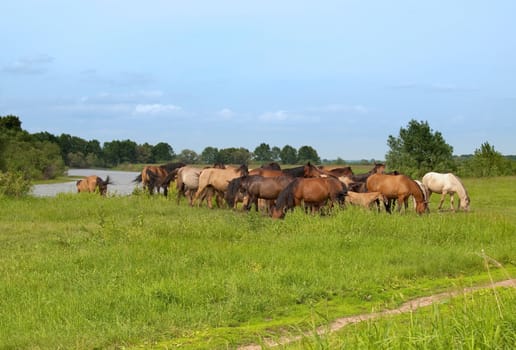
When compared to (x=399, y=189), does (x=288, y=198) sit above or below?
below

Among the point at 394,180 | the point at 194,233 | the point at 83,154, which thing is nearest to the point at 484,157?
the point at 394,180

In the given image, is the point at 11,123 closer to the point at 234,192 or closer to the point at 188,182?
the point at 188,182

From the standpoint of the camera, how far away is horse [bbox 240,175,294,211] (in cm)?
1784

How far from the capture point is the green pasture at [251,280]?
13.9 ft

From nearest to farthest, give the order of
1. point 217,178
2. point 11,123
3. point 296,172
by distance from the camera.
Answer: point 296,172 → point 217,178 → point 11,123

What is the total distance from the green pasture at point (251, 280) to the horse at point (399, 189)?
179 inches

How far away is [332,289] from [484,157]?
4588 centimetres

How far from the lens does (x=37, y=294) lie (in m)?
7.19

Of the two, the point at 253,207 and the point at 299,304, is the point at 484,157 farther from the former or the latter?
the point at 299,304

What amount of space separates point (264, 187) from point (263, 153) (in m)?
59.1

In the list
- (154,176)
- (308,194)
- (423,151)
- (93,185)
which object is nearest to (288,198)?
(308,194)

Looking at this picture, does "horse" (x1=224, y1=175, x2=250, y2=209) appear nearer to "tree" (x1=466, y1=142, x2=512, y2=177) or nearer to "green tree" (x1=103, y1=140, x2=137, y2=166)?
"tree" (x1=466, y1=142, x2=512, y2=177)

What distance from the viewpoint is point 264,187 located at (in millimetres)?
17969

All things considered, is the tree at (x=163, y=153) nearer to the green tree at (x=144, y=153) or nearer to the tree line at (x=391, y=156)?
the green tree at (x=144, y=153)
